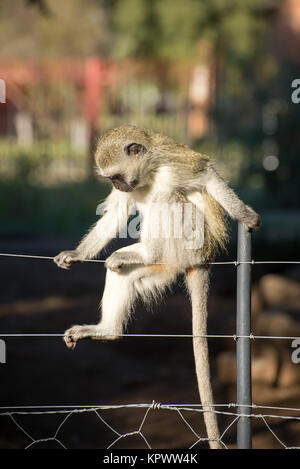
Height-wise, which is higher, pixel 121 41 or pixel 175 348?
pixel 121 41

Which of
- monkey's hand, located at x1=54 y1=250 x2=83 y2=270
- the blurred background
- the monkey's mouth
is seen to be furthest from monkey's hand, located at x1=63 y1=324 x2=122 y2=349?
the blurred background

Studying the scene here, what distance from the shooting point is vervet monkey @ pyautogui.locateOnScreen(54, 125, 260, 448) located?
339 cm

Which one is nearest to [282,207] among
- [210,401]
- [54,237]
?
[54,237]

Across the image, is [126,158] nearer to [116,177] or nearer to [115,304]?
[116,177]

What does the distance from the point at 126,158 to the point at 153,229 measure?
0.36m

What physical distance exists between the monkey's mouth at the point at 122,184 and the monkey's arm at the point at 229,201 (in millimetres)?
351

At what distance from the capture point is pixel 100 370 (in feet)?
19.7

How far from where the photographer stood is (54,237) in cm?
1024

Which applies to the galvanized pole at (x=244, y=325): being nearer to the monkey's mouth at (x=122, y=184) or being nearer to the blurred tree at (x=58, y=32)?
the monkey's mouth at (x=122, y=184)

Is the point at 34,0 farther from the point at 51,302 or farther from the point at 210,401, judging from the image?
the point at 210,401

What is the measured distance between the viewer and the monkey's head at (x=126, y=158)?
11.3 ft

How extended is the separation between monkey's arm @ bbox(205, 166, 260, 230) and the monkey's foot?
79cm

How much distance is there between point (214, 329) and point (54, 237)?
3.90 meters

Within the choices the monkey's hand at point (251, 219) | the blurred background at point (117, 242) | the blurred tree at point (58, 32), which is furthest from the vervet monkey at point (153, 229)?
the blurred tree at point (58, 32)
